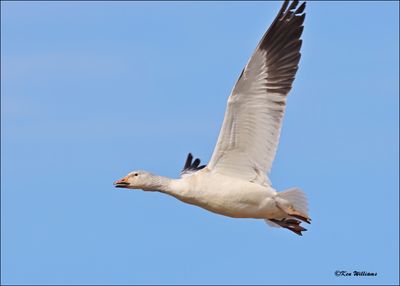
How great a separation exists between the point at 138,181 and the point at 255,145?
1838mm

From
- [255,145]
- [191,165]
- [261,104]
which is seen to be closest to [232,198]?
[255,145]

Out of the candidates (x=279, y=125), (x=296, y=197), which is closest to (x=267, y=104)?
(x=279, y=125)

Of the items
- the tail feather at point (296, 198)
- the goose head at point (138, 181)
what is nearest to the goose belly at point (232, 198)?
the tail feather at point (296, 198)

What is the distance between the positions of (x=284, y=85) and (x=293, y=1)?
4.08 ft

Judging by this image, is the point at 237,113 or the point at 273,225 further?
the point at 273,225

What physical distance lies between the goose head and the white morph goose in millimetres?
24

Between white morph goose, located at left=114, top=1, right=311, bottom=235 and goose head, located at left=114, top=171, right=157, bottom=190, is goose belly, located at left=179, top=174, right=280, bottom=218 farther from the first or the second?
goose head, located at left=114, top=171, right=157, bottom=190

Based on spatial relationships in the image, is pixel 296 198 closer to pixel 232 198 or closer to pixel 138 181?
pixel 232 198

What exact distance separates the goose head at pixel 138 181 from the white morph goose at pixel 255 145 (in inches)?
0.9

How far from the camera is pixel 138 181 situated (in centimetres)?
1786

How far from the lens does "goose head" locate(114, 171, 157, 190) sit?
58.1 feet

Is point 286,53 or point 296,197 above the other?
point 286,53

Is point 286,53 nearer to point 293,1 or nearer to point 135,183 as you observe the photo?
point 293,1

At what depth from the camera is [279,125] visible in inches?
685
